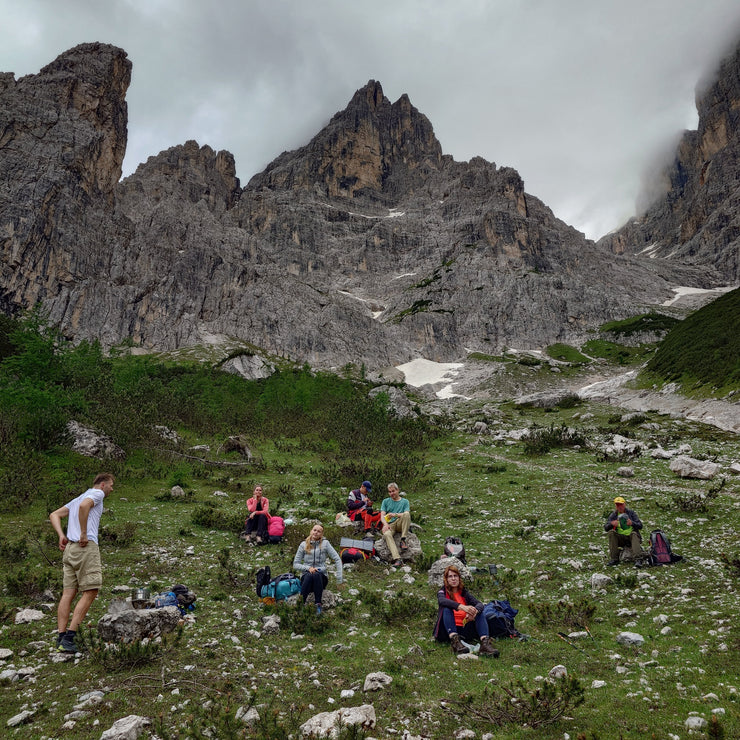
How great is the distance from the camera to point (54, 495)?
58.0ft

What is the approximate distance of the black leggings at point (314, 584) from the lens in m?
10.4

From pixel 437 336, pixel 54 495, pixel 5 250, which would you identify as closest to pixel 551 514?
pixel 54 495

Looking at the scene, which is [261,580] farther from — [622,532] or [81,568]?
[622,532]

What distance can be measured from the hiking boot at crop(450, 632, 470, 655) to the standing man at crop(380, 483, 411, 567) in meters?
5.38

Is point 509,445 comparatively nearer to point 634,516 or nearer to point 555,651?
point 634,516

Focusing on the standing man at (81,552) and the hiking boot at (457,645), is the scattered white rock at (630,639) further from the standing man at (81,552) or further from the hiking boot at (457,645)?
the standing man at (81,552)

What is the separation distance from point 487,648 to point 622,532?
Answer: 691 cm

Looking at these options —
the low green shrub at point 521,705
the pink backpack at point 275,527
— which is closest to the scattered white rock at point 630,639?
the low green shrub at point 521,705

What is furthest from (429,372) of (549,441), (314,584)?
(314,584)

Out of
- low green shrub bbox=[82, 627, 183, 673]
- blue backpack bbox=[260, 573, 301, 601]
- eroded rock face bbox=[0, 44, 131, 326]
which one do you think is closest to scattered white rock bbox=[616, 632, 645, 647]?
blue backpack bbox=[260, 573, 301, 601]

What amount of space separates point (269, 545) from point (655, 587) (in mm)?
11964

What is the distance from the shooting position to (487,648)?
8.17 m

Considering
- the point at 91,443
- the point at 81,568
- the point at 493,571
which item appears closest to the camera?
the point at 81,568

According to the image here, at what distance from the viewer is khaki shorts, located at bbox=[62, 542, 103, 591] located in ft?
28.4
